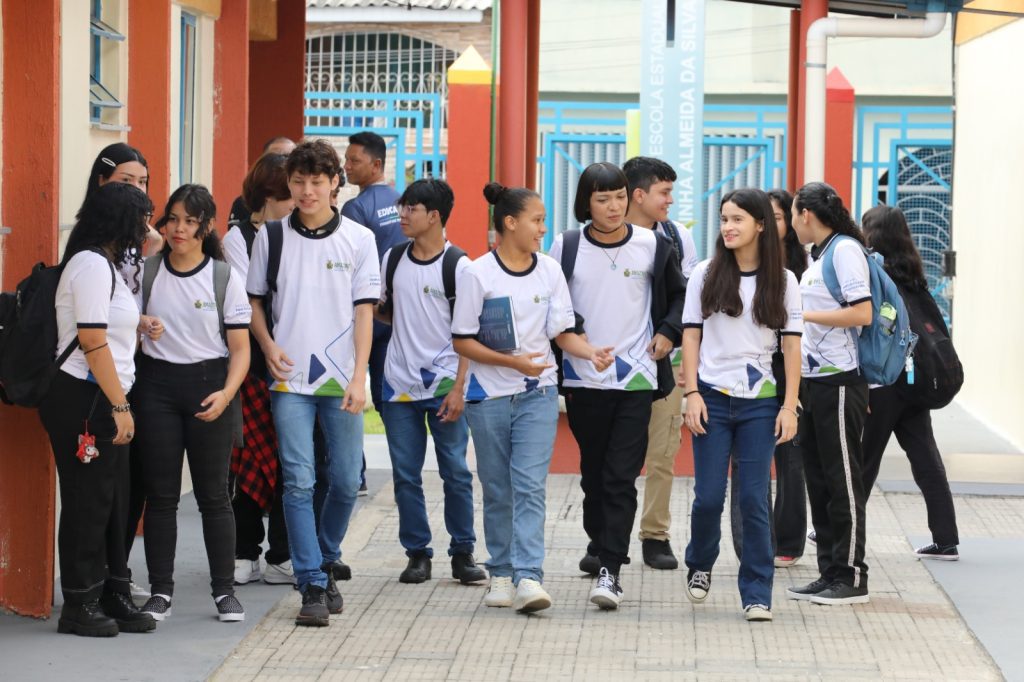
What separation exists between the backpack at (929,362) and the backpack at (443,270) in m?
2.18

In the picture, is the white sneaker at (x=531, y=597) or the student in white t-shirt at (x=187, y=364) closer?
the student in white t-shirt at (x=187, y=364)

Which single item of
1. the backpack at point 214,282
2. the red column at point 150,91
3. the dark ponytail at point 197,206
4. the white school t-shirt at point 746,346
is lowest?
the white school t-shirt at point 746,346

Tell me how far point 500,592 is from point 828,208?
201 cm

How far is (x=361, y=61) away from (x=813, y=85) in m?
14.0

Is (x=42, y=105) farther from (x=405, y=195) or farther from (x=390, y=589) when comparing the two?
(x=390, y=589)

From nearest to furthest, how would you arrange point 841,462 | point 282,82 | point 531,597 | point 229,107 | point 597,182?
point 531,597
point 597,182
point 841,462
point 229,107
point 282,82

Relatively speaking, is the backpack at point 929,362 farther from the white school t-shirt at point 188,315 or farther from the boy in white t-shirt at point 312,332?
the white school t-shirt at point 188,315

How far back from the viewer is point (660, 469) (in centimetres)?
734

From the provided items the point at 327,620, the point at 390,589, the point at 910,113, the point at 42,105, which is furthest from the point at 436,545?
the point at 910,113

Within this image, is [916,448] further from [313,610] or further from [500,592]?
[313,610]

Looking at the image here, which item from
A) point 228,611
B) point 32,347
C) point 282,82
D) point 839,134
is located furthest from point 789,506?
point 839,134

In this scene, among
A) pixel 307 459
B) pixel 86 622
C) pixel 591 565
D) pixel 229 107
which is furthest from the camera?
pixel 229 107

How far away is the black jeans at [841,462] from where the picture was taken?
6.45m

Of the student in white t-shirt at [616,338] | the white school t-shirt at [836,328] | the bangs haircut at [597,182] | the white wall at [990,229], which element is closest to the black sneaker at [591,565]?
the student in white t-shirt at [616,338]
